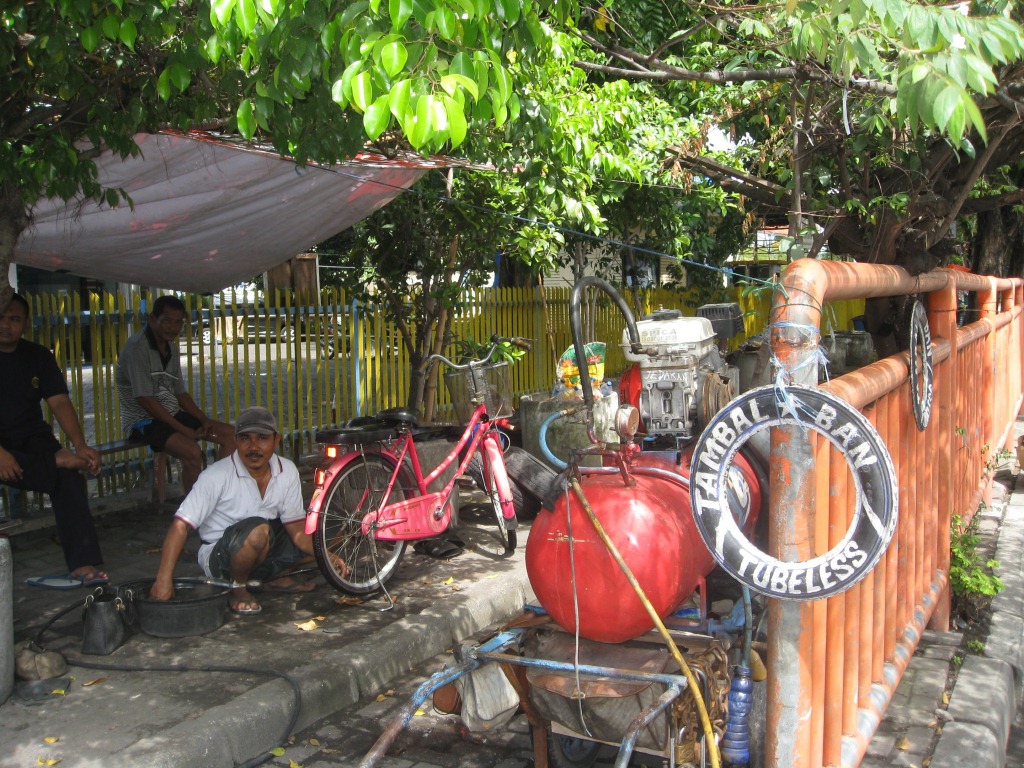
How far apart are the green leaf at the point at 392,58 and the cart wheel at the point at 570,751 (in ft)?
7.72

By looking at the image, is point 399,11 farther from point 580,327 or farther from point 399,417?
point 399,417

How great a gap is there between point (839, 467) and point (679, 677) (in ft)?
2.67

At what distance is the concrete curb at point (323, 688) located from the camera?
3760 millimetres

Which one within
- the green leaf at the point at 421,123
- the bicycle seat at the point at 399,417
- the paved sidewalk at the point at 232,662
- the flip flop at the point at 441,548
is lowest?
the paved sidewalk at the point at 232,662

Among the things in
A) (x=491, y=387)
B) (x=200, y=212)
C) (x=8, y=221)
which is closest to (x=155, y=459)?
(x=200, y=212)

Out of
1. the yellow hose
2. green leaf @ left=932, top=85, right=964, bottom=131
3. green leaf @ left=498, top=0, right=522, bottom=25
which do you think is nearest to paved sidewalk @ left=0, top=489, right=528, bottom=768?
the yellow hose

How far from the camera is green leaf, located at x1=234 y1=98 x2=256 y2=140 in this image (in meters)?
3.75

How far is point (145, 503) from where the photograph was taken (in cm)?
775

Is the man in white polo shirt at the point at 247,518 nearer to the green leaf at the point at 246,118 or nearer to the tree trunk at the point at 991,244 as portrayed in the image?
the green leaf at the point at 246,118

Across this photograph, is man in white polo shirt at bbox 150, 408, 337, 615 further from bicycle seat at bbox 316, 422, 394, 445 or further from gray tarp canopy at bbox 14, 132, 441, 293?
gray tarp canopy at bbox 14, 132, 441, 293

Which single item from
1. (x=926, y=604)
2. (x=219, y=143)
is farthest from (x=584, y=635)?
(x=219, y=143)

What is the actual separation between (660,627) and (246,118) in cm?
250

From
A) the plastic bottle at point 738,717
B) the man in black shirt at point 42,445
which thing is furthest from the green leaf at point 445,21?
the man in black shirt at point 42,445

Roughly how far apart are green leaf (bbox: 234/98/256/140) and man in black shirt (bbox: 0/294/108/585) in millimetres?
2403
